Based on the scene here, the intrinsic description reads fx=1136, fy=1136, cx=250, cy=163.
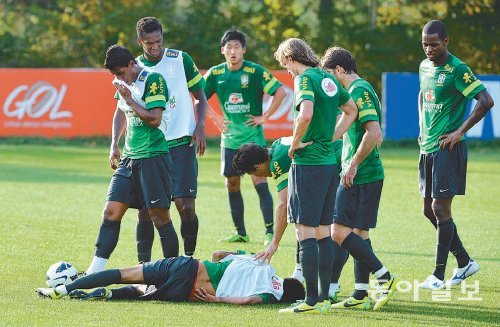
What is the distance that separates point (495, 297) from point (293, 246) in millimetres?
3584

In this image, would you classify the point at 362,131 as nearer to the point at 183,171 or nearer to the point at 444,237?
the point at 444,237

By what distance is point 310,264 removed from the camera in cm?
870

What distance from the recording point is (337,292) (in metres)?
9.73

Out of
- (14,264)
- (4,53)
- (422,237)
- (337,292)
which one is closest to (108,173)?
(422,237)

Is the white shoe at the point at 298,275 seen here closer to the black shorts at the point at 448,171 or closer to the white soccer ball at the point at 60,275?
the black shorts at the point at 448,171

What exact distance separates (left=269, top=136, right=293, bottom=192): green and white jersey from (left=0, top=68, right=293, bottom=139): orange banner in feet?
60.5

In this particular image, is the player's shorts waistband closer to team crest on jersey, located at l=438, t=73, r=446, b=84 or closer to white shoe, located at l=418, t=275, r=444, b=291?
team crest on jersey, located at l=438, t=73, r=446, b=84

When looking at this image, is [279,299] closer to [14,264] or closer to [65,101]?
[14,264]

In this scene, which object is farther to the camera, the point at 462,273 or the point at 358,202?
the point at 462,273

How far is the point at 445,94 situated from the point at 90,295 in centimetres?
381

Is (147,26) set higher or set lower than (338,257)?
higher

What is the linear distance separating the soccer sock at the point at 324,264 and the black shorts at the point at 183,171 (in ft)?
8.58

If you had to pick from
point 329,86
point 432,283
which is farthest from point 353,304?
point 329,86

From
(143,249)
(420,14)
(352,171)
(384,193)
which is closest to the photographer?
(352,171)
